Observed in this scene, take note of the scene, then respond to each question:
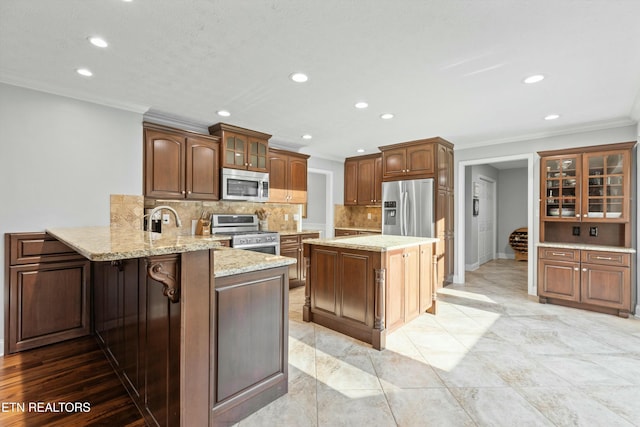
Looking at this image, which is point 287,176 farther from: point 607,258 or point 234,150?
point 607,258

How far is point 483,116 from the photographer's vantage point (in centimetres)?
368

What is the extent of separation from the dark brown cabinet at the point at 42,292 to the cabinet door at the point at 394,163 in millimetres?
4287

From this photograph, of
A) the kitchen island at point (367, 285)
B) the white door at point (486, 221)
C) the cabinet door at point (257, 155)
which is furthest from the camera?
the white door at point (486, 221)

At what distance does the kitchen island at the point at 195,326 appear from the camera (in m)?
1.42

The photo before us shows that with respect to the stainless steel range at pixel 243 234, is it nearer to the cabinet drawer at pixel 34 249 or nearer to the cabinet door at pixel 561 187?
the cabinet drawer at pixel 34 249

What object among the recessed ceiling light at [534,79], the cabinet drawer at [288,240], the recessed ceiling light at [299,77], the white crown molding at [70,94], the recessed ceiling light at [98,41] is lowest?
the cabinet drawer at [288,240]

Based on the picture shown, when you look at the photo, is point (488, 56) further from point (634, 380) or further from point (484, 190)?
point (484, 190)

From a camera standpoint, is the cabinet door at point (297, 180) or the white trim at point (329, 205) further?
the white trim at point (329, 205)

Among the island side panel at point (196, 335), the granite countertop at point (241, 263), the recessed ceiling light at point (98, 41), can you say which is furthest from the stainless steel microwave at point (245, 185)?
the island side panel at point (196, 335)

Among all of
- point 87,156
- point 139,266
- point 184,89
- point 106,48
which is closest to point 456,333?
point 139,266

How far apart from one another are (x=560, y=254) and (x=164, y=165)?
201 inches

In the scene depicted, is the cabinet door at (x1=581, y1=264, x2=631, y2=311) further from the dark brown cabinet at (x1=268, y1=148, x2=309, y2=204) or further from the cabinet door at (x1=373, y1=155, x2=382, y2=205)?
the dark brown cabinet at (x1=268, y1=148, x2=309, y2=204)

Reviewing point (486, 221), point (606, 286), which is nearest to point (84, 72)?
point (606, 286)

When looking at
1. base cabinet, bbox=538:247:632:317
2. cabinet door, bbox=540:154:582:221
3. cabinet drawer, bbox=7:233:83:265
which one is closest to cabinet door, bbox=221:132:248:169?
cabinet drawer, bbox=7:233:83:265
